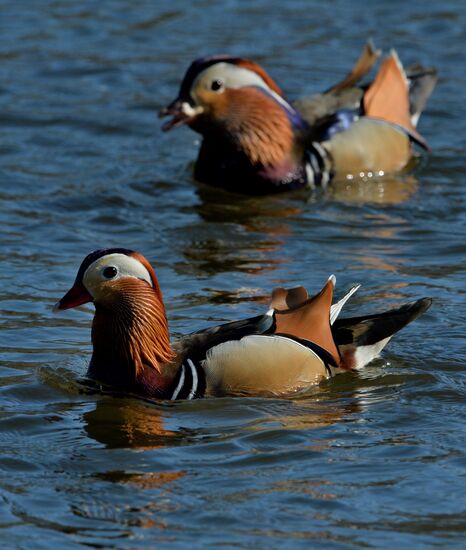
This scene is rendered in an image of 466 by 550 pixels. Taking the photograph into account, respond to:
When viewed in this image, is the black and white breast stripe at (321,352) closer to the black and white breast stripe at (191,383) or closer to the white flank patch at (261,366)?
the white flank patch at (261,366)

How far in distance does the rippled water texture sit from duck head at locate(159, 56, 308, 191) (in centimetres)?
33

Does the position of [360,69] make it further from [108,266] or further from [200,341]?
[108,266]

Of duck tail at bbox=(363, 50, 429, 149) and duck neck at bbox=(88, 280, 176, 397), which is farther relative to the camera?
duck tail at bbox=(363, 50, 429, 149)

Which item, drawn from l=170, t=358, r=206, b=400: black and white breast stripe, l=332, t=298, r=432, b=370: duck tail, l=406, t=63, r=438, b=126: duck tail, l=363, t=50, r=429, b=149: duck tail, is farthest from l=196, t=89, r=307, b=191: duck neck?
l=170, t=358, r=206, b=400: black and white breast stripe

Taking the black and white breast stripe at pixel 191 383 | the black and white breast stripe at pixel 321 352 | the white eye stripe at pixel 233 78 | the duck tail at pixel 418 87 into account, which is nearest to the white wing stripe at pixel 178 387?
the black and white breast stripe at pixel 191 383

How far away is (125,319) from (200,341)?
0.44m

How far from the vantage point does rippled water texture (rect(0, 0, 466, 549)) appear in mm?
6625

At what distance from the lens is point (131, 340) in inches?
320

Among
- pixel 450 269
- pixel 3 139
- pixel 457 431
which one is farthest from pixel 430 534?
pixel 3 139

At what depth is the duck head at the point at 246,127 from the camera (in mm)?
12469

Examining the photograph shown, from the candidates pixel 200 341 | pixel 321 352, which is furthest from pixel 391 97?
pixel 200 341

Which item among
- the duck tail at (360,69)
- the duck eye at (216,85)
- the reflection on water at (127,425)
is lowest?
the reflection on water at (127,425)

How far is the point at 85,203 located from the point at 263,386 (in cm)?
446

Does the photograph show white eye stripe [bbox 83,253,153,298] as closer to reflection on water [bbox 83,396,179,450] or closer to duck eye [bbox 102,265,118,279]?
duck eye [bbox 102,265,118,279]
